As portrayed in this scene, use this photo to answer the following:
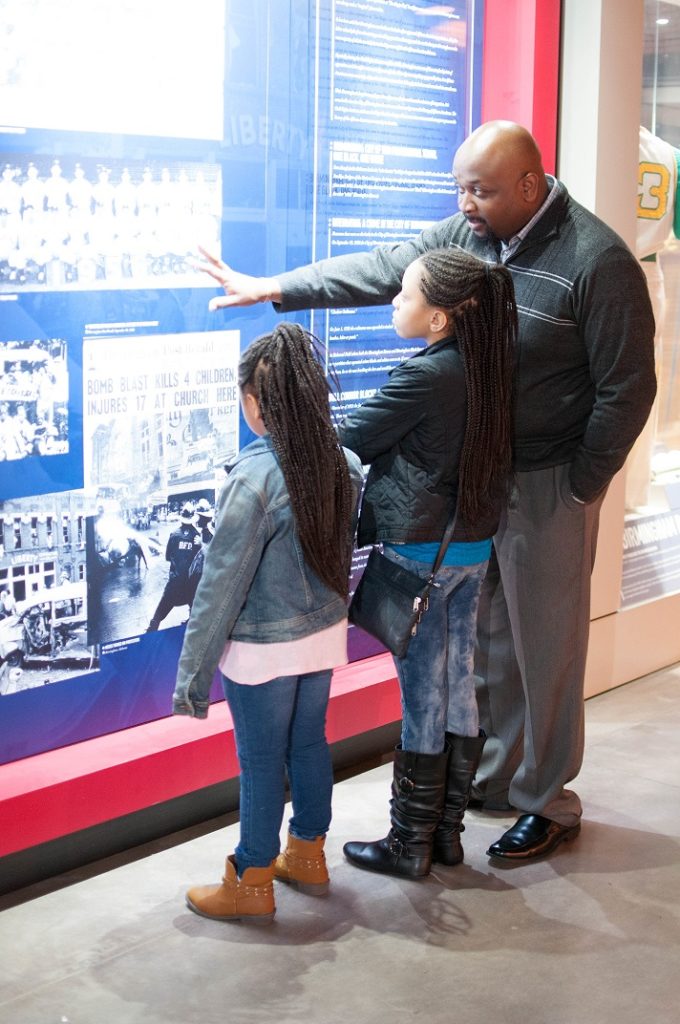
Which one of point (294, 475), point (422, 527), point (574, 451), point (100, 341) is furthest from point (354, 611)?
point (100, 341)

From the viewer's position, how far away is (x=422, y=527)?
3.10m

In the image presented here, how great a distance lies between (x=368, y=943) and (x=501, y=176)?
5.93 feet

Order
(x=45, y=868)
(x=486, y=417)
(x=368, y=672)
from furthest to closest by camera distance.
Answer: (x=368, y=672) < (x=45, y=868) < (x=486, y=417)

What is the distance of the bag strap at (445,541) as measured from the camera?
3096 millimetres

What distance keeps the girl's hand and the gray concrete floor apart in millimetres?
1394

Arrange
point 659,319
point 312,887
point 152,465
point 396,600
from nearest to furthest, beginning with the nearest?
1. point 396,600
2. point 312,887
3. point 152,465
4. point 659,319

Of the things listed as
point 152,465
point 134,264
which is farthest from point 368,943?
point 134,264

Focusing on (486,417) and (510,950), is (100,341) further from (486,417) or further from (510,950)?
(510,950)

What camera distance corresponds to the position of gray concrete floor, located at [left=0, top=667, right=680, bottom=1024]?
2.75 metres

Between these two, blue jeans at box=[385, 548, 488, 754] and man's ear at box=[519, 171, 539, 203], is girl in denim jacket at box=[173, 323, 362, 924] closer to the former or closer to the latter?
blue jeans at box=[385, 548, 488, 754]

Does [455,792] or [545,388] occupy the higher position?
[545,388]

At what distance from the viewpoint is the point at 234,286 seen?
3268 millimetres

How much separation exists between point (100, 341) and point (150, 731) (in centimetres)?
104

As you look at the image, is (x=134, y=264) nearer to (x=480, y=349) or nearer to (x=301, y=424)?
(x=301, y=424)
